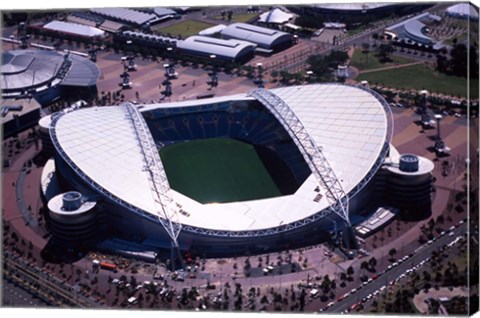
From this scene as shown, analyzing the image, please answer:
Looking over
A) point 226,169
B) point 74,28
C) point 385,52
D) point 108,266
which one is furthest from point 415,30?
point 108,266

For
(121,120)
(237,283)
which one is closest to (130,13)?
(121,120)

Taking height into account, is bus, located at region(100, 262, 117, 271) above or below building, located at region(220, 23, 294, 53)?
below

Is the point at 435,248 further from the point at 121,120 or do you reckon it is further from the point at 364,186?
the point at 121,120

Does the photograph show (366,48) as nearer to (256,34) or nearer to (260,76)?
(256,34)

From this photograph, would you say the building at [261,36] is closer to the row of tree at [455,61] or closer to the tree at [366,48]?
the tree at [366,48]

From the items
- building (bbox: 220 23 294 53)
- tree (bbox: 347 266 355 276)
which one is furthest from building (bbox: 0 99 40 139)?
tree (bbox: 347 266 355 276)

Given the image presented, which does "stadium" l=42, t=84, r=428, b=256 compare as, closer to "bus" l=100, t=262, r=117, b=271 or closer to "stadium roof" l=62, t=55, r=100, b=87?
"bus" l=100, t=262, r=117, b=271
